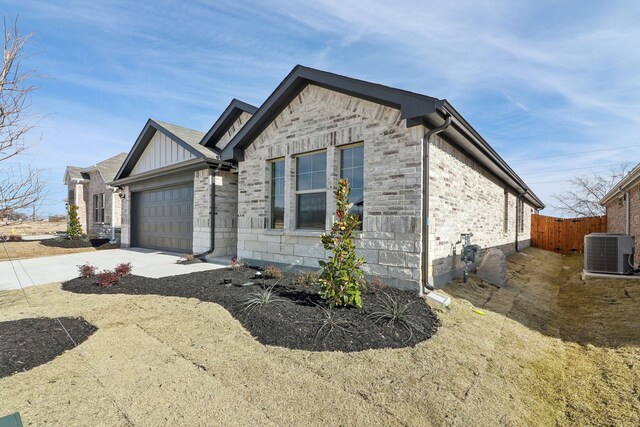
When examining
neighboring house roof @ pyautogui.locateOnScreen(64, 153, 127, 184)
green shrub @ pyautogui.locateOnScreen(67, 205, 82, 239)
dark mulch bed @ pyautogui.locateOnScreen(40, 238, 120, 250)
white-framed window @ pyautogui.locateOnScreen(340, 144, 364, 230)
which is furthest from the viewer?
neighboring house roof @ pyautogui.locateOnScreen(64, 153, 127, 184)

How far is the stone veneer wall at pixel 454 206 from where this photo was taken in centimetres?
607

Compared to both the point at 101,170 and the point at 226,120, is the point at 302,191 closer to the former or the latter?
the point at 226,120

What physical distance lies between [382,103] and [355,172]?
1.51 meters

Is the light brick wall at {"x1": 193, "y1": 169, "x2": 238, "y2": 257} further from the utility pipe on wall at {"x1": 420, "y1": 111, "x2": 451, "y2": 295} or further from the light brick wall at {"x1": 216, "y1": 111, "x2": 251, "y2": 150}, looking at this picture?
the utility pipe on wall at {"x1": 420, "y1": 111, "x2": 451, "y2": 295}

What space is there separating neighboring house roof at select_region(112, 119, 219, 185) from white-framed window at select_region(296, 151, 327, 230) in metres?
3.71

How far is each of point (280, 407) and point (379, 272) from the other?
3.80 metres

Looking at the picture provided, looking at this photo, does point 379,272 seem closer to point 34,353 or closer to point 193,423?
point 193,423

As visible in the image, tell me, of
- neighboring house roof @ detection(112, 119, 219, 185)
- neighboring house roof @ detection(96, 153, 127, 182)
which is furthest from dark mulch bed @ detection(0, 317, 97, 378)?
neighboring house roof @ detection(96, 153, 127, 182)

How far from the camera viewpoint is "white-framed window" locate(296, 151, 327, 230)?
7.20 meters

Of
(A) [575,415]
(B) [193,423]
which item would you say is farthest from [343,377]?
(A) [575,415]

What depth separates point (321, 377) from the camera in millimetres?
3049

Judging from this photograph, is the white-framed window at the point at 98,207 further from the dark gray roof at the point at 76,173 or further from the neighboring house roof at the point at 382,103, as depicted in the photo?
the neighboring house roof at the point at 382,103

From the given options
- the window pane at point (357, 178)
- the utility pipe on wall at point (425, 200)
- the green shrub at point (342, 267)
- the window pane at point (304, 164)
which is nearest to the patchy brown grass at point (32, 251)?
the window pane at point (304, 164)

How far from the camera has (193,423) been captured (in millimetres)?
2379
